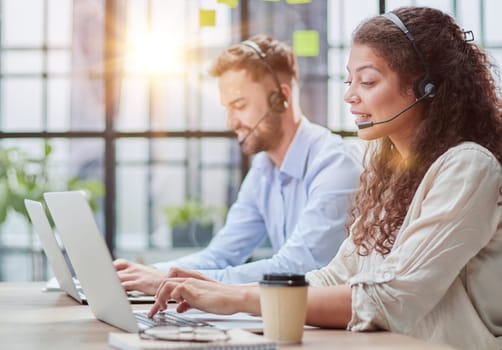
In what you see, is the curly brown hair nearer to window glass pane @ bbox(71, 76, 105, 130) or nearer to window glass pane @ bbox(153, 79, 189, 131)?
window glass pane @ bbox(153, 79, 189, 131)

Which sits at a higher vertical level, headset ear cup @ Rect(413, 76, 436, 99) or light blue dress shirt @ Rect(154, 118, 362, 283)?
headset ear cup @ Rect(413, 76, 436, 99)

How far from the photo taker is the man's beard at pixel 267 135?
3412mm

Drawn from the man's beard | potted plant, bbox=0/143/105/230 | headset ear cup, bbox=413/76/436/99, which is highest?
headset ear cup, bbox=413/76/436/99

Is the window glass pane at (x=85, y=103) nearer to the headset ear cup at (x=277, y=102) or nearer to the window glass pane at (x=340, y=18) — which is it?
the window glass pane at (x=340, y=18)

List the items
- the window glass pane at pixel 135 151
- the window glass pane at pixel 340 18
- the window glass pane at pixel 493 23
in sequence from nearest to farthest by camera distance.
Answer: the window glass pane at pixel 340 18 < the window glass pane at pixel 493 23 < the window glass pane at pixel 135 151

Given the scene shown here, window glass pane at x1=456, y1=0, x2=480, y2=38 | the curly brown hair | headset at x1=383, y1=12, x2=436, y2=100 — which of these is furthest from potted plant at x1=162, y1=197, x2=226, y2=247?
headset at x1=383, y1=12, x2=436, y2=100

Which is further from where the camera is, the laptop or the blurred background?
the blurred background

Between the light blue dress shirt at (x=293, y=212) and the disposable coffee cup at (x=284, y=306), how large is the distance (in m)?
1.28

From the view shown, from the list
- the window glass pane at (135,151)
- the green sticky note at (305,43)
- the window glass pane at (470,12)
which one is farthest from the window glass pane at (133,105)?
the window glass pane at (470,12)

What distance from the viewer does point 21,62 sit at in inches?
236

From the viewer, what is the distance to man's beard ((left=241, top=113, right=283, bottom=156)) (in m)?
3.41

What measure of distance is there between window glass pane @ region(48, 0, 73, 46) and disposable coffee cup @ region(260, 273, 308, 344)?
15.7 ft

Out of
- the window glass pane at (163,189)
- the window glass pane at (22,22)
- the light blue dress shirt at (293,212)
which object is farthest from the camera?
the window glass pane at (163,189)

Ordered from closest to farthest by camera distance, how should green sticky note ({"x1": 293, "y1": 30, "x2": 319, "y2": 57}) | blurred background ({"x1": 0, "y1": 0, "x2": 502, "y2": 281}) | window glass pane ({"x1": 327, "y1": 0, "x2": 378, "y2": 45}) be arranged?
1. green sticky note ({"x1": 293, "y1": 30, "x2": 319, "y2": 57})
2. blurred background ({"x1": 0, "y1": 0, "x2": 502, "y2": 281})
3. window glass pane ({"x1": 327, "y1": 0, "x2": 378, "y2": 45})
